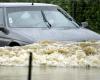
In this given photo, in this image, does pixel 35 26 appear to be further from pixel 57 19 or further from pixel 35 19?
pixel 57 19

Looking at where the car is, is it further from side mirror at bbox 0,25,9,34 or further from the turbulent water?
A: the turbulent water

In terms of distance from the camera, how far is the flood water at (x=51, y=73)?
486 centimetres

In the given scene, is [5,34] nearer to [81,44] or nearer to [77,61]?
[81,44]

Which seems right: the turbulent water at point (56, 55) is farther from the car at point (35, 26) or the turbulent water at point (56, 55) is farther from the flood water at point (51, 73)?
the car at point (35, 26)

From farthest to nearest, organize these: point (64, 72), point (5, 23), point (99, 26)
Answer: point (99, 26)
point (5, 23)
point (64, 72)

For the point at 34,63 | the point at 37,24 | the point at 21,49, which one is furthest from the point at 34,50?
the point at 37,24

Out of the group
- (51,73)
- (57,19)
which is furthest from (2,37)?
(51,73)

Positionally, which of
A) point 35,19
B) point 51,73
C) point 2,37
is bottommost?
point 2,37

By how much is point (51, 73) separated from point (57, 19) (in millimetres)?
7008

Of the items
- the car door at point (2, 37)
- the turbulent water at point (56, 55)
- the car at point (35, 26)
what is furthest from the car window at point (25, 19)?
the turbulent water at point (56, 55)

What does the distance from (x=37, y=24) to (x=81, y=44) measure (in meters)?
5.68

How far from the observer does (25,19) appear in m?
11.5

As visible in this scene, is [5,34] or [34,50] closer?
[34,50]

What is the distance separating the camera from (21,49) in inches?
219
